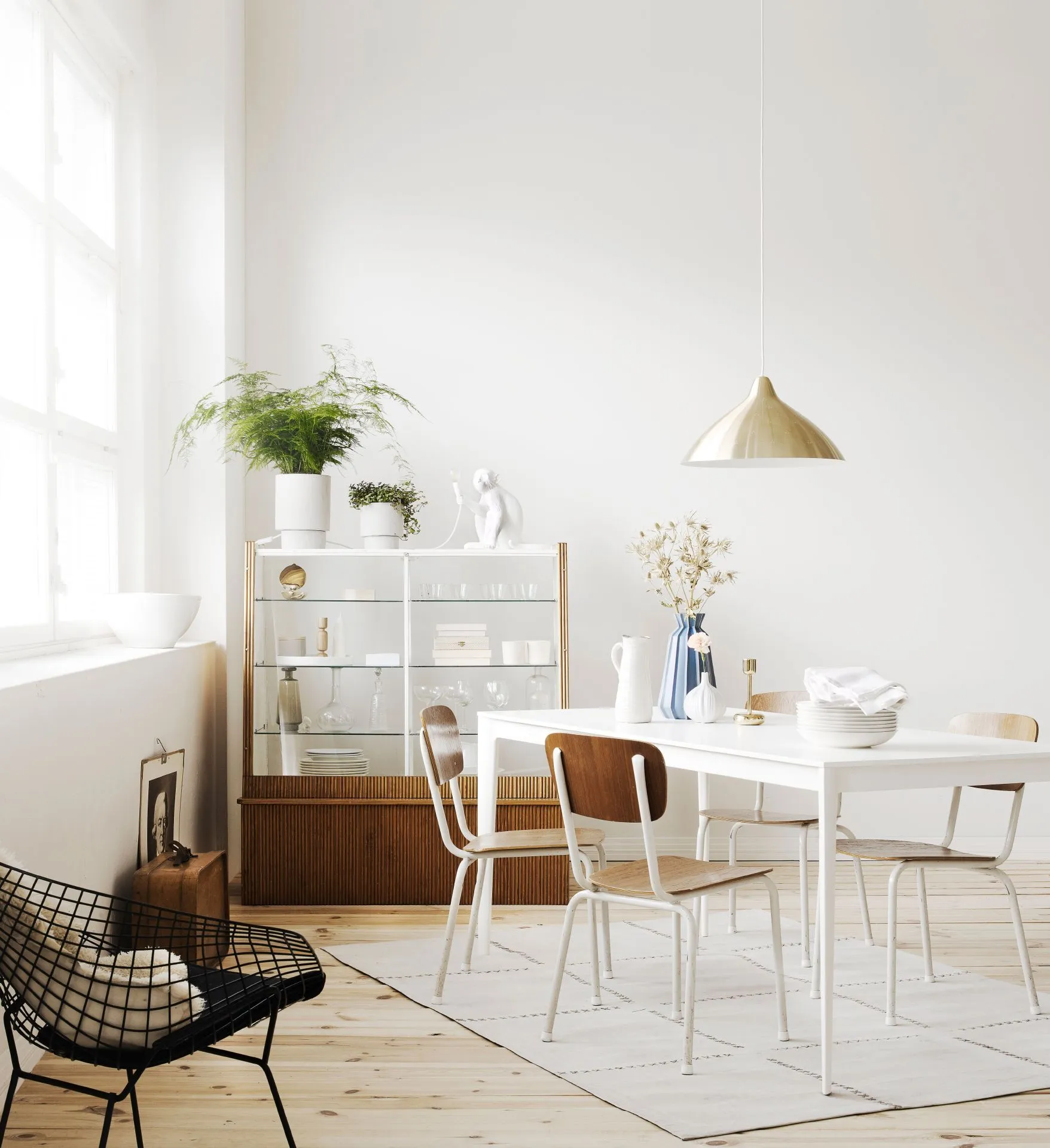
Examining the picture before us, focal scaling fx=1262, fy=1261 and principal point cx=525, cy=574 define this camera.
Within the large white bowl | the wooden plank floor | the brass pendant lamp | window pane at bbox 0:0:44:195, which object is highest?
window pane at bbox 0:0:44:195

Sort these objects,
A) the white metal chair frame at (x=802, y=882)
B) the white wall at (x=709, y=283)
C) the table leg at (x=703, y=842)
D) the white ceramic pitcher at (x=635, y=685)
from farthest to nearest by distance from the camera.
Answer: the white wall at (x=709, y=283) < the table leg at (x=703, y=842) < the white metal chair frame at (x=802, y=882) < the white ceramic pitcher at (x=635, y=685)

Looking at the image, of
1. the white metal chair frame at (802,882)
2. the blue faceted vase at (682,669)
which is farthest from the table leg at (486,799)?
the white metal chair frame at (802,882)

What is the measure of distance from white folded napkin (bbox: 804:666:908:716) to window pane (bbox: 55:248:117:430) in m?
2.54

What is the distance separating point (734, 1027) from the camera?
3318mm

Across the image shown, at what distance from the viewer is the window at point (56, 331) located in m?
3.68

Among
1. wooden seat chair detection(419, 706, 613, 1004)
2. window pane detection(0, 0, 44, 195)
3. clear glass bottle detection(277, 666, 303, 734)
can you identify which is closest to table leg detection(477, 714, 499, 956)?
wooden seat chair detection(419, 706, 613, 1004)

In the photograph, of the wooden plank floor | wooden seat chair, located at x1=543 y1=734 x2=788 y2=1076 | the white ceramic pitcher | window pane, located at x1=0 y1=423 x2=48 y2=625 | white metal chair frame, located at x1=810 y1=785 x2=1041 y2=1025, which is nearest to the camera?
the wooden plank floor

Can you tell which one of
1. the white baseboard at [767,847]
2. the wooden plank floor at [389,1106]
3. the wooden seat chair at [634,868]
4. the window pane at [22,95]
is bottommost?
the white baseboard at [767,847]

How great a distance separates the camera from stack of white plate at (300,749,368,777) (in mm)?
4754

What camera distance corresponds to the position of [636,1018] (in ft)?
11.1

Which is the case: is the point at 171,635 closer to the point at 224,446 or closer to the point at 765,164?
the point at 224,446

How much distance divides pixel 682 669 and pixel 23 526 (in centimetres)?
203

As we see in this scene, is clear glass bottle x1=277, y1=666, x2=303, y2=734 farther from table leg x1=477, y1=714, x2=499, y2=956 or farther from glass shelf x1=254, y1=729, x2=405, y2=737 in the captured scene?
table leg x1=477, y1=714, x2=499, y2=956

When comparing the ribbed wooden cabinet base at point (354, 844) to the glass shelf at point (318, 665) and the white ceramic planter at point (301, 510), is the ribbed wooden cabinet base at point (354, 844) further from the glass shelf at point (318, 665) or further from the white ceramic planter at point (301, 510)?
the white ceramic planter at point (301, 510)
